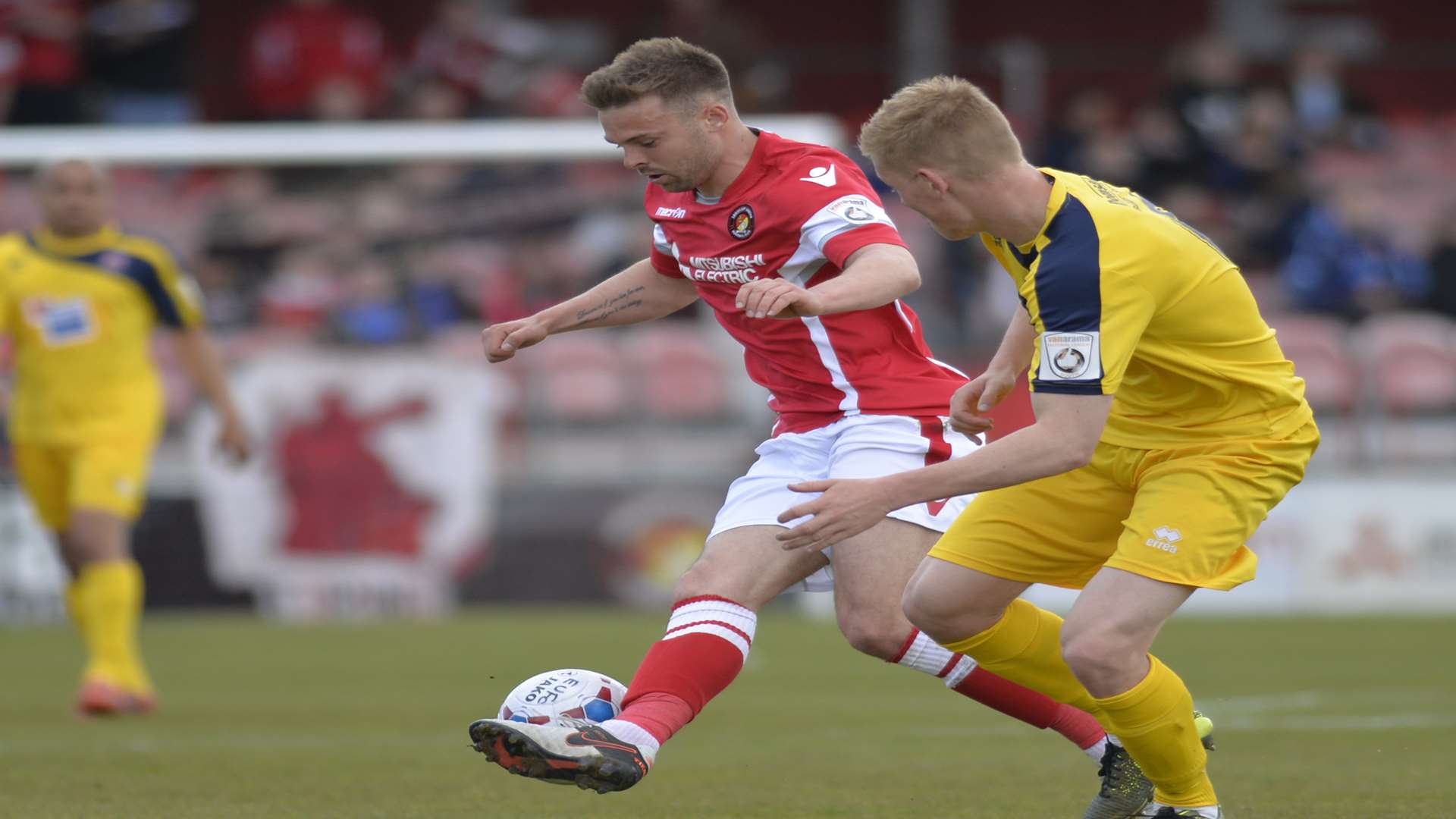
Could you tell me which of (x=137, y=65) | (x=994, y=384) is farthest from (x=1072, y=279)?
(x=137, y=65)

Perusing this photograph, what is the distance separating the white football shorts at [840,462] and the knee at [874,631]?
21 cm

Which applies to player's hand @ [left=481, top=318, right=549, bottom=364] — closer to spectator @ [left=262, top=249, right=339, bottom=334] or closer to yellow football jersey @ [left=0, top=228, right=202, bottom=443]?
yellow football jersey @ [left=0, top=228, right=202, bottom=443]

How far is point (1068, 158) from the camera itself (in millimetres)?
14633

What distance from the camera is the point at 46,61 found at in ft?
50.9

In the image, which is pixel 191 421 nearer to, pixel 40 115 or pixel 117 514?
pixel 40 115

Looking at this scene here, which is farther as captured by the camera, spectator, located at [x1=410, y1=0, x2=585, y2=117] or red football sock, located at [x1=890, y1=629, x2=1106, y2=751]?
spectator, located at [x1=410, y1=0, x2=585, y2=117]

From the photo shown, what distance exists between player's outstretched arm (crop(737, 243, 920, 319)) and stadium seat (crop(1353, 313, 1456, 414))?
949 centimetres

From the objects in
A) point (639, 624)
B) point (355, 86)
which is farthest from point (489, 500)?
point (355, 86)

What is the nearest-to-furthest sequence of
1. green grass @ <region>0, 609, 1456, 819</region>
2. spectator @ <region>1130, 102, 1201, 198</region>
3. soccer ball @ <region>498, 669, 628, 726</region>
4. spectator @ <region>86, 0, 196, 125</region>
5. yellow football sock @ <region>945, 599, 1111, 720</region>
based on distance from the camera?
1. soccer ball @ <region>498, 669, 628, 726</region>
2. yellow football sock @ <region>945, 599, 1111, 720</region>
3. green grass @ <region>0, 609, 1456, 819</region>
4. spectator @ <region>1130, 102, 1201, 198</region>
5. spectator @ <region>86, 0, 196, 125</region>

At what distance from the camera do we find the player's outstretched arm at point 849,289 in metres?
4.20

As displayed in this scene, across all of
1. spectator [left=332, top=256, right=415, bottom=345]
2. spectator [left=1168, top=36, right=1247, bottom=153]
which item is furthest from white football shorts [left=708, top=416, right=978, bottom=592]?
spectator [left=1168, top=36, right=1247, bottom=153]

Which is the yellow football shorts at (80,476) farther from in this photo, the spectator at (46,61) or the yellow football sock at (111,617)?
the spectator at (46,61)

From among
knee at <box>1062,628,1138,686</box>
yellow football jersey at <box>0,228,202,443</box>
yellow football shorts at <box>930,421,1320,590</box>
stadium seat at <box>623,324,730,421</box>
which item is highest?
yellow football shorts at <box>930,421,1320,590</box>

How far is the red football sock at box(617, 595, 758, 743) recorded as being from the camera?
461 cm
